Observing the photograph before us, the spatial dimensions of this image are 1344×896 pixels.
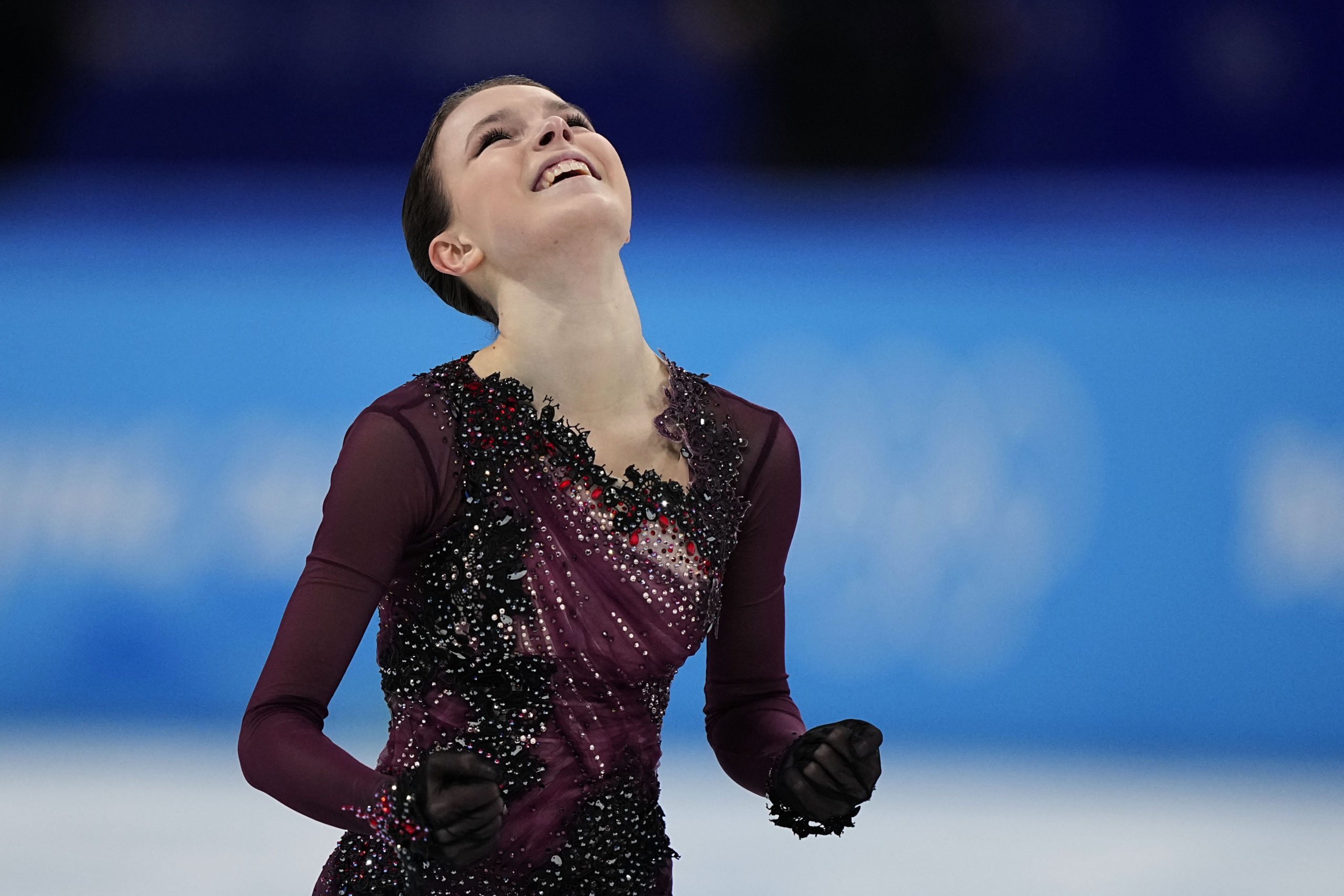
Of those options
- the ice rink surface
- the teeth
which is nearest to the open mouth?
the teeth

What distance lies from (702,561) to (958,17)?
2.77 meters

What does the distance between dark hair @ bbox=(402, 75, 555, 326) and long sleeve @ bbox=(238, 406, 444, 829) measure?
293 mm

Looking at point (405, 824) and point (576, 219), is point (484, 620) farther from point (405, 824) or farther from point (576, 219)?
point (576, 219)

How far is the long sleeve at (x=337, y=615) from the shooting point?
42.1 inches

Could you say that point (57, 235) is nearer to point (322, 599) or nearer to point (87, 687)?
point (87, 687)

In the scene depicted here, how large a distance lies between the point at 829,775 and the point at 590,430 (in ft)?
1.28

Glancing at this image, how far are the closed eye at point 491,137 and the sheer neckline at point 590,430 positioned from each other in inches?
8.7

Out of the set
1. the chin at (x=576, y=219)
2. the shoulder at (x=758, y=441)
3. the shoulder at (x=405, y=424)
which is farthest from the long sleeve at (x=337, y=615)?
the shoulder at (x=758, y=441)

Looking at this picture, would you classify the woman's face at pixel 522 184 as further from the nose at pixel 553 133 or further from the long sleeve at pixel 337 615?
the long sleeve at pixel 337 615

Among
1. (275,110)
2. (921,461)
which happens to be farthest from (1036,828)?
(275,110)

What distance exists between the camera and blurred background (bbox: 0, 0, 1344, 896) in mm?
3664

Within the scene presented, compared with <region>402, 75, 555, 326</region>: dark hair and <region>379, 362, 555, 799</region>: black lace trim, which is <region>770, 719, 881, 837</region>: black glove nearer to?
<region>379, 362, 555, 799</region>: black lace trim

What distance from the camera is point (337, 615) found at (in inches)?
45.1

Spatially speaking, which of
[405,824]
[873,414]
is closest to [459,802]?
[405,824]
